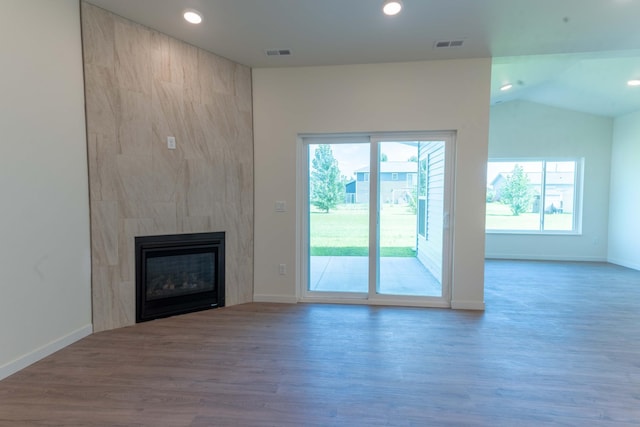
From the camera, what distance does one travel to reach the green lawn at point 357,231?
12.8ft

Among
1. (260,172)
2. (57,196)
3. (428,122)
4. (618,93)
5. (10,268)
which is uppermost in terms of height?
(618,93)

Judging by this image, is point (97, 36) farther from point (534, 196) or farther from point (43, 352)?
point (534, 196)

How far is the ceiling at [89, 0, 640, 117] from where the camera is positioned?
8.63 ft

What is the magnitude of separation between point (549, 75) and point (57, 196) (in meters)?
6.56

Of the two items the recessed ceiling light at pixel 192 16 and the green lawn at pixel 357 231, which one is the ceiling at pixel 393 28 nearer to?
the recessed ceiling light at pixel 192 16

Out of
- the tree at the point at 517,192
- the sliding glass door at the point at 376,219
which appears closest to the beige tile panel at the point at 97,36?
the sliding glass door at the point at 376,219

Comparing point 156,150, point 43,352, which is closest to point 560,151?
point 156,150

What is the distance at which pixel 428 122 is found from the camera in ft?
11.9

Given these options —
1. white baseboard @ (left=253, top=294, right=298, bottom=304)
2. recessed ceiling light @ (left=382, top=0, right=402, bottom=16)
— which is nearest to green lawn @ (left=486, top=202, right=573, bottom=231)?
white baseboard @ (left=253, top=294, right=298, bottom=304)

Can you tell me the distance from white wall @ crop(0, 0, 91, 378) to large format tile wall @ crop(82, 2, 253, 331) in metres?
0.13

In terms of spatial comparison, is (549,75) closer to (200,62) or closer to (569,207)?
(569,207)

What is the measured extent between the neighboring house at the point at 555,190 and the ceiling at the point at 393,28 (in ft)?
11.9

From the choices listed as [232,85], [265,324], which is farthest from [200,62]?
[265,324]

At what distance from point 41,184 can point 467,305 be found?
4.27 m
